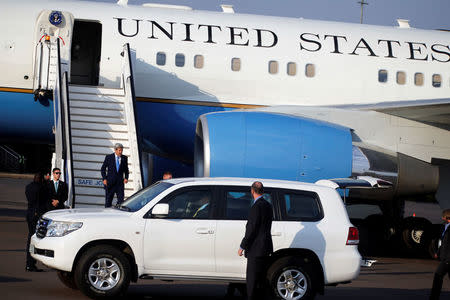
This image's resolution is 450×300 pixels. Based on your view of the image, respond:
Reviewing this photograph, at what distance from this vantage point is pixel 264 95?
1780 cm

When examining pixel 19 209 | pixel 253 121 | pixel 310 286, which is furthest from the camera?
pixel 19 209

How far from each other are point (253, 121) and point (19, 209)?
1089 cm

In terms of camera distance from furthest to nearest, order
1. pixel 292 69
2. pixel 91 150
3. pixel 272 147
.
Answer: pixel 292 69 < pixel 91 150 < pixel 272 147

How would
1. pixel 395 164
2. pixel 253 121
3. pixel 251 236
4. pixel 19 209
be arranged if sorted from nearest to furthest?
1. pixel 251 236
2. pixel 253 121
3. pixel 395 164
4. pixel 19 209

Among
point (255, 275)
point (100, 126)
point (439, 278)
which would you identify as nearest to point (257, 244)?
point (255, 275)

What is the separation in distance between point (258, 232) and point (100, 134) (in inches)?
318

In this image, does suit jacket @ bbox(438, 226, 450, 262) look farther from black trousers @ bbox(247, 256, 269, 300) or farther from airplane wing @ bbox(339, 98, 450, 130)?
airplane wing @ bbox(339, 98, 450, 130)

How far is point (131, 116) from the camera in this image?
53.6 feet

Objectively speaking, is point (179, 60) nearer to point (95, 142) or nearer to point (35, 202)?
point (95, 142)

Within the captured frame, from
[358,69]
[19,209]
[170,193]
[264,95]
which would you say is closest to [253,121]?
[264,95]

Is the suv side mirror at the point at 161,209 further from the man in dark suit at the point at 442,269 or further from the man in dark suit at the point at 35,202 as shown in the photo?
the man in dark suit at the point at 442,269

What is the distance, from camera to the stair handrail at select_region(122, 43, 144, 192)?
15758mm

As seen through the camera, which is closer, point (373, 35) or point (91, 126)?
point (91, 126)

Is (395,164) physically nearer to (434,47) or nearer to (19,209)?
(434,47)
